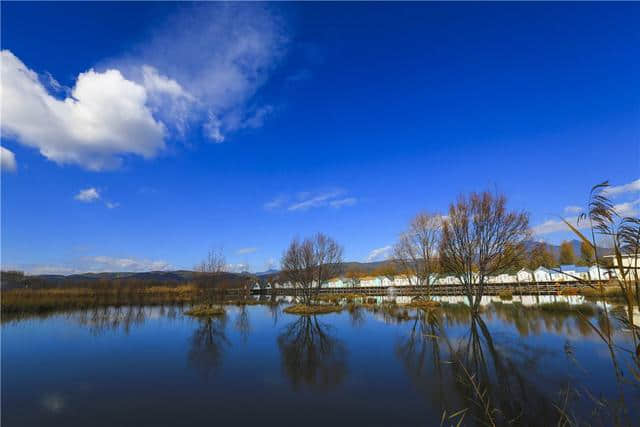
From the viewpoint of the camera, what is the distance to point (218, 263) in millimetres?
35625

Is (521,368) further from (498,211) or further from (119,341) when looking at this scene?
(119,341)

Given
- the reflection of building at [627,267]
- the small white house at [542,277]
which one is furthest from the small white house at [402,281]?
the reflection of building at [627,267]

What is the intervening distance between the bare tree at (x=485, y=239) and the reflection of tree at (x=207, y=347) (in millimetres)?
17509

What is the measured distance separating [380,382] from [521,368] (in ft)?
16.0

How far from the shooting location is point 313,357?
13.2m

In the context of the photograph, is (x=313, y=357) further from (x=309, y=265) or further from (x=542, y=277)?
(x=542, y=277)

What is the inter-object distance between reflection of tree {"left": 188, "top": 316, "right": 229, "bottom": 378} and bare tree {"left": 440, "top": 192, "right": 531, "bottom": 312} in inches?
689

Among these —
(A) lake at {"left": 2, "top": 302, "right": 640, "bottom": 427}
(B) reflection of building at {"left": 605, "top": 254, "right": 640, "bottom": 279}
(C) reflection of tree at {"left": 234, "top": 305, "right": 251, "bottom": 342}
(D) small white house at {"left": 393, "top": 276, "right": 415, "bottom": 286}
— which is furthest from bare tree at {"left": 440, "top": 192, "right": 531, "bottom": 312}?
(D) small white house at {"left": 393, "top": 276, "right": 415, "bottom": 286}

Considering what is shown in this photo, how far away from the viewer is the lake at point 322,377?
25.1ft

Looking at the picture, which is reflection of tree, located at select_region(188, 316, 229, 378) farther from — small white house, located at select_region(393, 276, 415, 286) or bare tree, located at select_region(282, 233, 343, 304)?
small white house, located at select_region(393, 276, 415, 286)

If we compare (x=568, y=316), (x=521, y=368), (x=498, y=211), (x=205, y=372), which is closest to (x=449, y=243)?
(x=498, y=211)

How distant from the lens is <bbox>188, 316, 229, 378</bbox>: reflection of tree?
1236 cm

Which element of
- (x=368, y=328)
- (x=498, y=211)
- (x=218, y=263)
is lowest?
(x=368, y=328)

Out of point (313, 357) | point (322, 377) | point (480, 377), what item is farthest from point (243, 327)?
point (480, 377)
